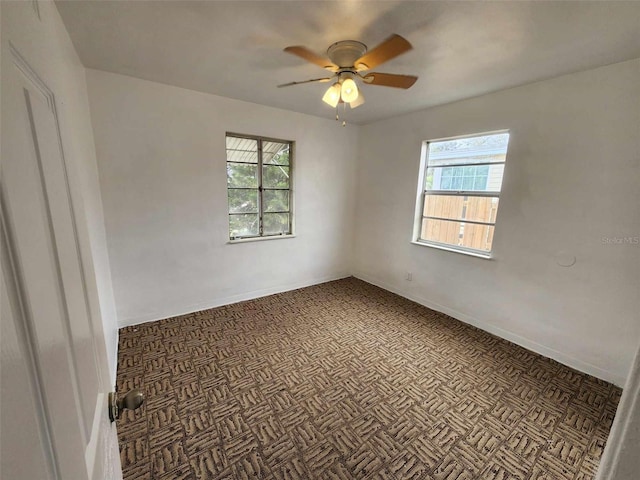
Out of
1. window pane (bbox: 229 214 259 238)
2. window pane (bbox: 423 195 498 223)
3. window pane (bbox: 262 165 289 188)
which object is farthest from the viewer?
window pane (bbox: 262 165 289 188)

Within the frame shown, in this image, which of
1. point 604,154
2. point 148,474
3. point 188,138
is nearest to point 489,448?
point 148,474

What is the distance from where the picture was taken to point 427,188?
3518 mm

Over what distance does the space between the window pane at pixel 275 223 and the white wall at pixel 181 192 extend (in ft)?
0.49

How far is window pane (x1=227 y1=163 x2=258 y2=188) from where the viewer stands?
3.28 m

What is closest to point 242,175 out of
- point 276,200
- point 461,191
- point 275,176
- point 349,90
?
point 275,176

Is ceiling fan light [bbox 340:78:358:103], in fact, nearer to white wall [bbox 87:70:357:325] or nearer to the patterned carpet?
white wall [bbox 87:70:357:325]

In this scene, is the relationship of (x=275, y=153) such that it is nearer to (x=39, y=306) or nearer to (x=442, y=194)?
(x=442, y=194)

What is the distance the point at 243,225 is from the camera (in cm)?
350

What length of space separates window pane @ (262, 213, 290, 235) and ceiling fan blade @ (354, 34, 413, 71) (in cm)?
220

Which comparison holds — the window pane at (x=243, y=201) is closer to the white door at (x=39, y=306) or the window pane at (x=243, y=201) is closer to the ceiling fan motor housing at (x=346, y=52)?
the ceiling fan motor housing at (x=346, y=52)

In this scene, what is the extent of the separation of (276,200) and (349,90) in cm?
207

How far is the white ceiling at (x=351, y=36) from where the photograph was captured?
1.52 metres

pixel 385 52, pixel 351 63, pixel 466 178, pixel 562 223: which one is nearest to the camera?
pixel 385 52

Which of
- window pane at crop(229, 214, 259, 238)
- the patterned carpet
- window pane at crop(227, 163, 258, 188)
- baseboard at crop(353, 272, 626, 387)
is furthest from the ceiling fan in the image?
baseboard at crop(353, 272, 626, 387)
